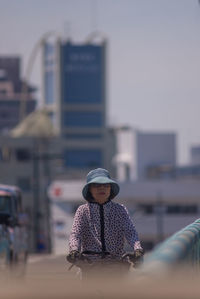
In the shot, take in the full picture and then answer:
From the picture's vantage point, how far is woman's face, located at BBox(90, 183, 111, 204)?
928cm

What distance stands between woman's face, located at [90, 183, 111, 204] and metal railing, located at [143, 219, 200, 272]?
77 cm

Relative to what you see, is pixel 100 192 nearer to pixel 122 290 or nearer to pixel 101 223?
pixel 101 223

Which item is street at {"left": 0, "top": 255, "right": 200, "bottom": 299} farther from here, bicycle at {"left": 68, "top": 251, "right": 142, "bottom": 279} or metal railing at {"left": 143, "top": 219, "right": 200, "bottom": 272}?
bicycle at {"left": 68, "top": 251, "right": 142, "bottom": 279}

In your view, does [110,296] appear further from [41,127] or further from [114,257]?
[41,127]

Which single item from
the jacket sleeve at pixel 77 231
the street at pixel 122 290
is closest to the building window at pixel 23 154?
the jacket sleeve at pixel 77 231

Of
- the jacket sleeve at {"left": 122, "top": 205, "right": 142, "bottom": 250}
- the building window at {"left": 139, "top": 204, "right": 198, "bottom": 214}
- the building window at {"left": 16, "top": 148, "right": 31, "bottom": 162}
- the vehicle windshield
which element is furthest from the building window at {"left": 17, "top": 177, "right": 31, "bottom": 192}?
the jacket sleeve at {"left": 122, "top": 205, "right": 142, "bottom": 250}

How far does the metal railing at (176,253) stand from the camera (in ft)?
18.7

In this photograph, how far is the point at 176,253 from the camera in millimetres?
6887

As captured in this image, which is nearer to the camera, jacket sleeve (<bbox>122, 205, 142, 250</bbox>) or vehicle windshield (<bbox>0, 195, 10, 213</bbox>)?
jacket sleeve (<bbox>122, 205, 142, 250</bbox>)

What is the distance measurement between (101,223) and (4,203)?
1048cm

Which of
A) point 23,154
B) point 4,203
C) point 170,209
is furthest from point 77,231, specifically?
point 23,154

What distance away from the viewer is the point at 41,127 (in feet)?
589

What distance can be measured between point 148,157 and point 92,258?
189m

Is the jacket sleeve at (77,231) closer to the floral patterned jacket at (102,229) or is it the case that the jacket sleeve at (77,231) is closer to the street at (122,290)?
the floral patterned jacket at (102,229)
